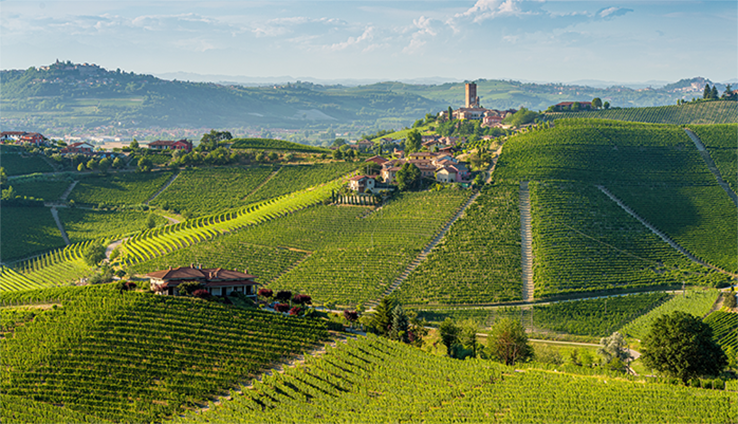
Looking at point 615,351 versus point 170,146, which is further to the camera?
point 170,146

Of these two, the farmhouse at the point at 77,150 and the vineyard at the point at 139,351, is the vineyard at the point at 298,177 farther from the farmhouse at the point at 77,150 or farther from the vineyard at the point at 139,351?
the vineyard at the point at 139,351

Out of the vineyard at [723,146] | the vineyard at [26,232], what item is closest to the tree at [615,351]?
the vineyard at [723,146]

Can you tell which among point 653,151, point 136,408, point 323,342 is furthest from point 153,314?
point 653,151

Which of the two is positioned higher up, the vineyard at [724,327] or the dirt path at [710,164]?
the dirt path at [710,164]

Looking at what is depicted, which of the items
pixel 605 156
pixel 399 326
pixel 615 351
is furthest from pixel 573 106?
pixel 399 326

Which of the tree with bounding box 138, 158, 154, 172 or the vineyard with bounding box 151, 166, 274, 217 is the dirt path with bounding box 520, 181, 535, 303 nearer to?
the vineyard with bounding box 151, 166, 274, 217

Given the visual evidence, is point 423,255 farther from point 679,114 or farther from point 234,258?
point 679,114
